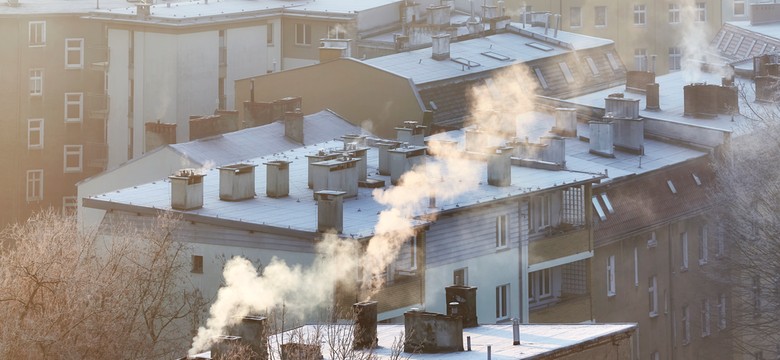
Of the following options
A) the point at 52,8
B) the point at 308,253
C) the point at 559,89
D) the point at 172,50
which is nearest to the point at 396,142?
the point at 308,253

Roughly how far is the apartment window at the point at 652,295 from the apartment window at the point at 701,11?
46.6 m

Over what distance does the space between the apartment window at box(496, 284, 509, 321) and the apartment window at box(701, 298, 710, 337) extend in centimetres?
1283

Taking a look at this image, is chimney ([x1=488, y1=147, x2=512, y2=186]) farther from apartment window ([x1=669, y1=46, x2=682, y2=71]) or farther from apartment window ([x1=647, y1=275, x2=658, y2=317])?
apartment window ([x1=669, y1=46, x2=682, y2=71])

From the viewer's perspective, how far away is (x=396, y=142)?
61906 mm

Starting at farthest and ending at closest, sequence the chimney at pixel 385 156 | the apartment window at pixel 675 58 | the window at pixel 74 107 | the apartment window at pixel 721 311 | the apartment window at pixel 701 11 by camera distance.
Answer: the apartment window at pixel 701 11, the apartment window at pixel 675 58, the window at pixel 74 107, the apartment window at pixel 721 311, the chimney at pixel 385 156

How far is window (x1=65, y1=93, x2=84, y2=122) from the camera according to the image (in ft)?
303

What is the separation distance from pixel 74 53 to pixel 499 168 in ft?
121

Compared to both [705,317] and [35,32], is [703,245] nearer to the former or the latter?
[705,317]

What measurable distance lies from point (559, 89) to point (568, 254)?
2169 cm

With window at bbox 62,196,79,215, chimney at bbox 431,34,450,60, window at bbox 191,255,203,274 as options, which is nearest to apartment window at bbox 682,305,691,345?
chimney at bbox 431,34,450,60

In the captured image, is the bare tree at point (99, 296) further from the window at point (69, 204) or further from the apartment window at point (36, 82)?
the apartment window at point (36, 82)

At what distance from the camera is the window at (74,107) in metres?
92.4

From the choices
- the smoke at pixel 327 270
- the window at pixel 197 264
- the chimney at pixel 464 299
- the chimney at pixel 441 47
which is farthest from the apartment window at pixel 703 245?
the chimney at pixel 464 299

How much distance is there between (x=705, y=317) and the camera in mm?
70062
